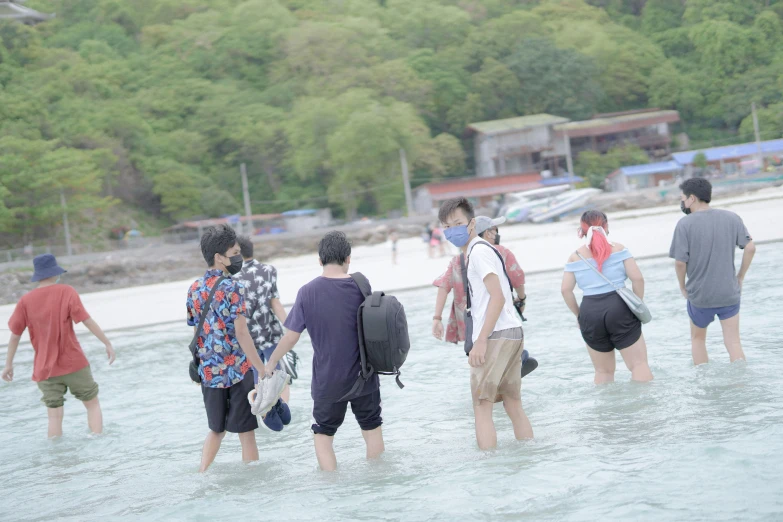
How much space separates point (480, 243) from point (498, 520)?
59.5 inches

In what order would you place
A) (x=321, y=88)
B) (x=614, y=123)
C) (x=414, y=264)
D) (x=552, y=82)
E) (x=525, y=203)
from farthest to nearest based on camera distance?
(x=321, y=88) → (x=552, y=82) → (x=614, y=123) → (x=525, y=203) → (x=414, y=264)

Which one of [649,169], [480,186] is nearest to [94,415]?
[480,186]

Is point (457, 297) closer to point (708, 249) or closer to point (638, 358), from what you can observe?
point (638, 358)

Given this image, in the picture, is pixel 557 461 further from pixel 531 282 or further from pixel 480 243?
pixel 531 282

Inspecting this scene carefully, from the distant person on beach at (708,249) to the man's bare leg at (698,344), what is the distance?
0.33 meters

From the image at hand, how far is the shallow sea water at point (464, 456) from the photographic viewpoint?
412 centimetres

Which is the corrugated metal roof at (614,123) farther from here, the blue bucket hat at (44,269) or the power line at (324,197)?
the blue bucket hat at (44,269)

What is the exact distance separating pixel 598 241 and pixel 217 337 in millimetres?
2798

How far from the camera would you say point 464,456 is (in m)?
5.09

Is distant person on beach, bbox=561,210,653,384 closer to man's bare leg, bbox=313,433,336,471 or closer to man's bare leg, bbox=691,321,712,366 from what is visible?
man's bare leg, bbox=691,321,712,366

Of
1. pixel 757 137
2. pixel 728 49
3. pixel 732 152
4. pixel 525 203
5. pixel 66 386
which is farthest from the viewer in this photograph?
pixel 728 49

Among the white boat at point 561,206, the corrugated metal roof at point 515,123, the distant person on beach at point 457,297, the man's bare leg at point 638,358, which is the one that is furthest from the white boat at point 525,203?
the distant person on beach at point 457,297

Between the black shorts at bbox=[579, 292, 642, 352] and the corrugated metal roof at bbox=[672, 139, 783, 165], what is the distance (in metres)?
54.5

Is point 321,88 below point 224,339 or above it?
above
